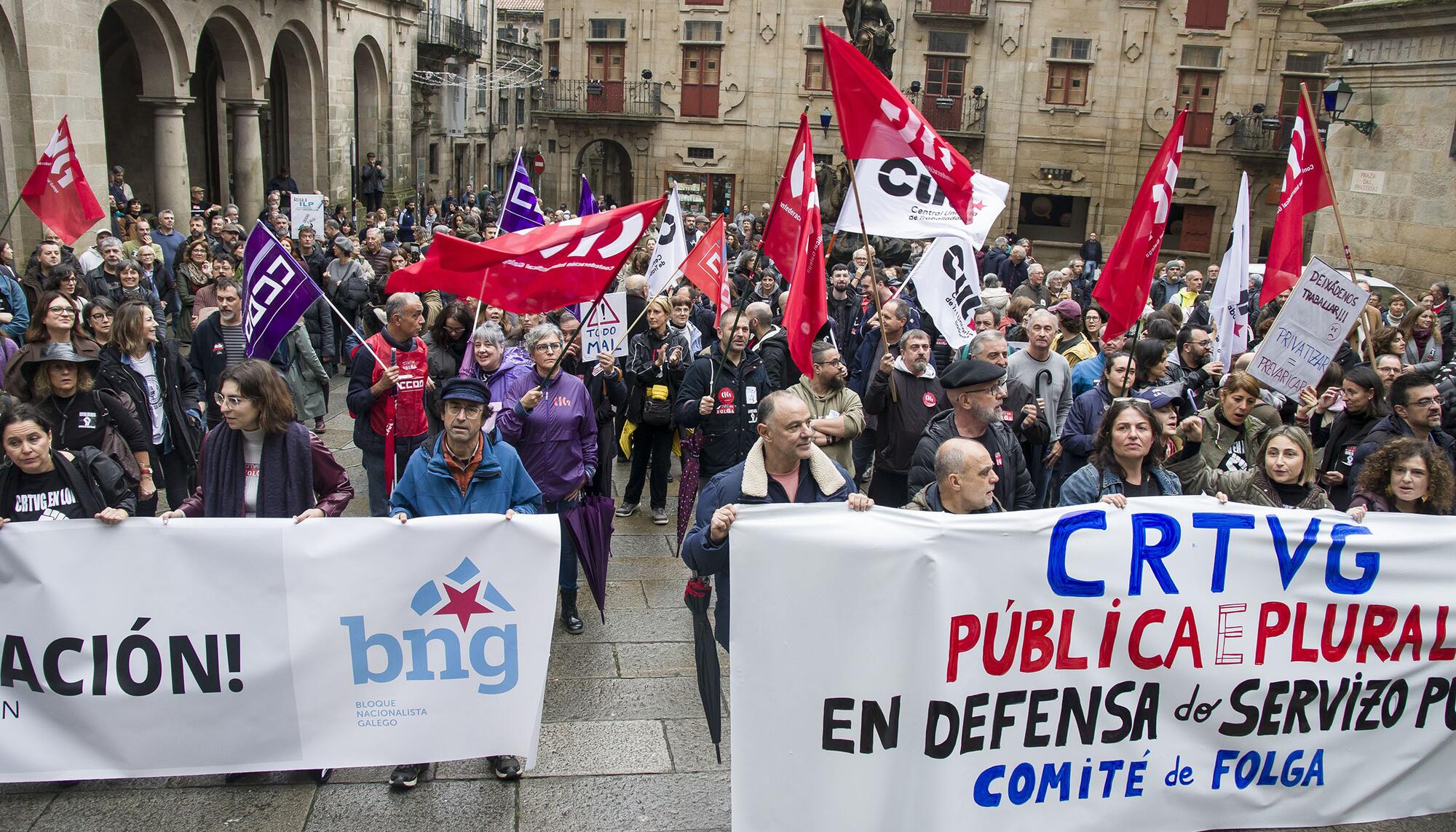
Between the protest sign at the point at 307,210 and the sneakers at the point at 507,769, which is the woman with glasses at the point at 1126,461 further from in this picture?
the protest sign at the point at 307,210

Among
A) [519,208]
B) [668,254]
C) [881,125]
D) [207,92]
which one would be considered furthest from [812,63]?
[881,125]

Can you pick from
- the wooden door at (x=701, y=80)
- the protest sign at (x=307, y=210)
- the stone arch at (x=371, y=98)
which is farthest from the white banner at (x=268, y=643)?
the wooden door at (x=701, y=80)

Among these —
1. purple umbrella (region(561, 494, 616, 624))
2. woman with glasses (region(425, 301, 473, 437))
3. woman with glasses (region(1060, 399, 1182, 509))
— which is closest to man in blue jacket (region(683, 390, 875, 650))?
woman with glasses (region(1060, 399, 1182, 509))

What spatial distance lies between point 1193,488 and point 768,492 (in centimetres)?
266

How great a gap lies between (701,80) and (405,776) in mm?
34661

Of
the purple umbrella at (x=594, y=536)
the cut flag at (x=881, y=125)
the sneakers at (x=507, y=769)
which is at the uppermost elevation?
the cut flag at (x=881, y=125)

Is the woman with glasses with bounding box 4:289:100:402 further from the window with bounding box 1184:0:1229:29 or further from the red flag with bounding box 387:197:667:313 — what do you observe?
the window with bounding box 1184:0:1229:29

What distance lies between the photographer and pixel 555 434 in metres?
6.46

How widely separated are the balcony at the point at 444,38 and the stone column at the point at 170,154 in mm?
14203

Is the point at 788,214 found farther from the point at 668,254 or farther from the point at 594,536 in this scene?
the point at 668,254

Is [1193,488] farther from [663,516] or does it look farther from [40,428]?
[40,428]

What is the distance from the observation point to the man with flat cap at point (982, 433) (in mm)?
5402

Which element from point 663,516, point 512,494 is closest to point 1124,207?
point 663,516

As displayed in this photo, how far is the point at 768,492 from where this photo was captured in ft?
14.9
